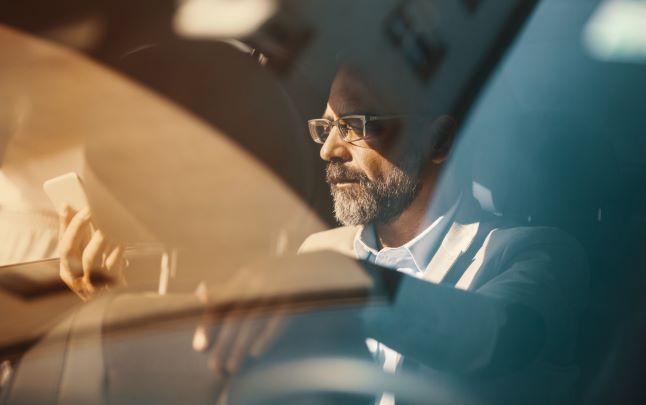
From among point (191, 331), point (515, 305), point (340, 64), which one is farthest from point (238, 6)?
point (515, 305)

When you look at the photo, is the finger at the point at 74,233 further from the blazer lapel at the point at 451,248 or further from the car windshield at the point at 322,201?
the blazer lapel at the point at 451,248

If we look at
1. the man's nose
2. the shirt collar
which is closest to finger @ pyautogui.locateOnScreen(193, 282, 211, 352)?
the shirt collar

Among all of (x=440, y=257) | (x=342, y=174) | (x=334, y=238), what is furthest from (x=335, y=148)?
(x=440, y=257)

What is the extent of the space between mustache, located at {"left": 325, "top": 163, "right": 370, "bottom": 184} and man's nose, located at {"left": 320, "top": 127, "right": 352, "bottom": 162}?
0.02 metres

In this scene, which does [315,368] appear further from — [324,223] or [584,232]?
[584,232]

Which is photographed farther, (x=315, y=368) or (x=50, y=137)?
(x=50, y=137)

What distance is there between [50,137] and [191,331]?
2.14 ft

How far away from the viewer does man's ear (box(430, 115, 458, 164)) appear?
53.1 inches

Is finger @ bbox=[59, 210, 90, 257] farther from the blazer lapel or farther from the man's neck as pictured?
the blazer lapel

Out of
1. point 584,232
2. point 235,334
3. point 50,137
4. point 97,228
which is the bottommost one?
point 97,228

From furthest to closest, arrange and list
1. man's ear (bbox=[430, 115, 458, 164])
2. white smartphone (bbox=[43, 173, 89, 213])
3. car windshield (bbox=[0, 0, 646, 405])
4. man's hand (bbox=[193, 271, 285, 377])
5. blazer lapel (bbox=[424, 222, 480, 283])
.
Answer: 1. white smartphone (bbox=[43, 173, 89, 213])
2. man's ear (bbox=[430, 115, 458, 164])
3. blazer lapel (bbox=[424, 222, 480, 283])
4. car windshield (bbox=[0, 0, 646, 405])
5. man's hand (bbox=[193, 271, 285, 377])

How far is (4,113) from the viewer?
1476 mm

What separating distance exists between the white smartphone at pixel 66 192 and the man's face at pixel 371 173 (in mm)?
527

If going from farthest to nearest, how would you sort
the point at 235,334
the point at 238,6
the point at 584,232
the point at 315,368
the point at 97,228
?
the point at 238,6
the point at 97,228
the point at 584,232
the point at 315,368
the point at 235,334
